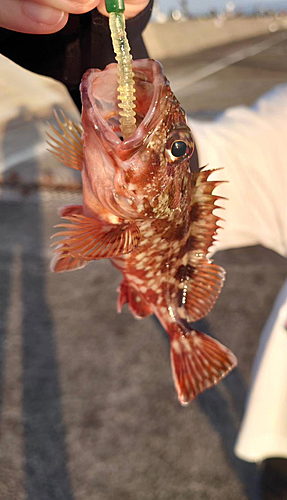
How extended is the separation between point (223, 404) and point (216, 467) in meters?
0.51

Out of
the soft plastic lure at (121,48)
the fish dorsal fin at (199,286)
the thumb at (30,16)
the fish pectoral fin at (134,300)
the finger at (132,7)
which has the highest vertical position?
the finger at (132,7)

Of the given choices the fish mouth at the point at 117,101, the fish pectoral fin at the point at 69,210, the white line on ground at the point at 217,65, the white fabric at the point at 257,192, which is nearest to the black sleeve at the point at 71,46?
the fish mouth at the point at 117,101

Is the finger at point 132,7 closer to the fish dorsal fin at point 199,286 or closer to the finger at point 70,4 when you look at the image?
the finger at point 70,4

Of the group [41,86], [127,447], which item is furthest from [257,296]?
[41,86]

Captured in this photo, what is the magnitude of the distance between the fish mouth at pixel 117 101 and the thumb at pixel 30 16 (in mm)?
249

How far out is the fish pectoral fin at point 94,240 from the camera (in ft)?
4.16

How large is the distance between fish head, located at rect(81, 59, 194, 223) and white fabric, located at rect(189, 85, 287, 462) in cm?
140

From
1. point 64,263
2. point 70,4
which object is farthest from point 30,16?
point 64,263

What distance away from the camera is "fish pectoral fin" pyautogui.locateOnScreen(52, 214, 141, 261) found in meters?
1.27

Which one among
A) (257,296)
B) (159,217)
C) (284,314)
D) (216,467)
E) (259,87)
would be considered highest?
(259,87)

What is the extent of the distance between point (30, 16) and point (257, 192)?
2459 mm

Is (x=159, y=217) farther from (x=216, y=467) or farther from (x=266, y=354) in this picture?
(x=216, y=467)

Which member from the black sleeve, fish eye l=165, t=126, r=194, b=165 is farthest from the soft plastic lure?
the black sleeve

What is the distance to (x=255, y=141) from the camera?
3193 mm
